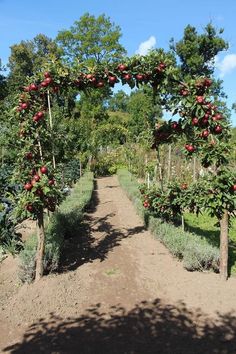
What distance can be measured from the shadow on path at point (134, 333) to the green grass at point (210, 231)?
189cm

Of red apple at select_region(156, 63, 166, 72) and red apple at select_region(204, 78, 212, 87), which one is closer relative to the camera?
red apple at select_region(204, 78, 212, 87)

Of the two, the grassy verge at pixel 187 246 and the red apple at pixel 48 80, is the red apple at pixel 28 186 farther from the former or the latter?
the grassy verge at pixel 187 246

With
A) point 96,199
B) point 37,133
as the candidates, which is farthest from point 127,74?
point 96,199

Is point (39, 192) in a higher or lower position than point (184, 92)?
lower

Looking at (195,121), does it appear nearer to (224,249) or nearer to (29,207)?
(224,249)

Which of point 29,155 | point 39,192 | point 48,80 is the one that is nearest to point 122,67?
point 48,80

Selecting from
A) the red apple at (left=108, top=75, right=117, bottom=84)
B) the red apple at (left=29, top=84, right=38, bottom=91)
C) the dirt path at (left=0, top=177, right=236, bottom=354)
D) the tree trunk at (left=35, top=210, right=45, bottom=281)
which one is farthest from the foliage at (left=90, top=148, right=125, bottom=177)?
the red apple at (left=29, top=84, right=38, bottom=91)

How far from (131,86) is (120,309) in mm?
3429

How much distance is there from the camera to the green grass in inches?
293

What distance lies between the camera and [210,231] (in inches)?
387

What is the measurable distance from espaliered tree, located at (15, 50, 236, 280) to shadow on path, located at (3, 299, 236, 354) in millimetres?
1381

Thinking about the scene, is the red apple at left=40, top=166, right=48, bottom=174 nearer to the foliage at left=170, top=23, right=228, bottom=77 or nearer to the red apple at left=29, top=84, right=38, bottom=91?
the red apple at left=29, top=84, right=38, bottom=91

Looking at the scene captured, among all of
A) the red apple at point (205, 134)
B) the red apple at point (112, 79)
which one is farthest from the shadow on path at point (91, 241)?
the red apple at point (112, 79)

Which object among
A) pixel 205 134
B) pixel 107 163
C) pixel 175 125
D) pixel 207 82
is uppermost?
pixel 207 82
